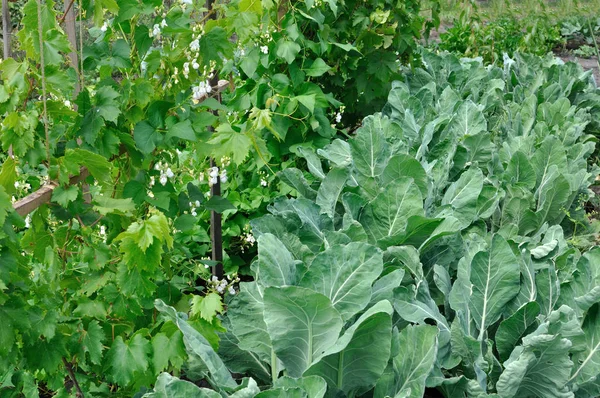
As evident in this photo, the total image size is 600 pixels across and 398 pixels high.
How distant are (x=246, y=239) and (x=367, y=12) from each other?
62.2 inches

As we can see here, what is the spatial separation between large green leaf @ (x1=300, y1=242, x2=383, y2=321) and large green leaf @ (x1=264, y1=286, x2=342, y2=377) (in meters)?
0.10

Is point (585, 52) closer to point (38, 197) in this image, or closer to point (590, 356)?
point (590, 356)

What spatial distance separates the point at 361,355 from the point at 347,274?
20cm

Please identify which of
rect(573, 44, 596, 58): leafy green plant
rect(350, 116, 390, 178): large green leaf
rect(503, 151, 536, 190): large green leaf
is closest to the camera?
rect(350, 116, 390, 178): large green leaf

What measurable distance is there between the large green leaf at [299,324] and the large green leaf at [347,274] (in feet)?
0.33

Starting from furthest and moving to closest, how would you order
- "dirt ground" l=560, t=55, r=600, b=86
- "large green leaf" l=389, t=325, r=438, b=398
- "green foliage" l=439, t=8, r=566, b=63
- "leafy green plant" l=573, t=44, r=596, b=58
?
"leafy green plant" l=573, t=44, r=596, b=58 → "dirt ground" l=560, t=55, r=600, b=86 → "green foliage" l=439, t=8, r=566, b=63 → "large green leaf" l=389, t=325, r=438, b=398

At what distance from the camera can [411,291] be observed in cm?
205

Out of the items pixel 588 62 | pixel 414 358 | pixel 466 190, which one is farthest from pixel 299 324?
pixel 588 62

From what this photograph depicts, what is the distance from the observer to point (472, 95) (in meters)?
4.46

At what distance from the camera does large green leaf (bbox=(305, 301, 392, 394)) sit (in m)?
1.66

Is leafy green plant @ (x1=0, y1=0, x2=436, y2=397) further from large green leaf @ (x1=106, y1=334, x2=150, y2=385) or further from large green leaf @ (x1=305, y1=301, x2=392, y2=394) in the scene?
large green leaf @ (x1=305, y1=301, x2=392, y2=394)

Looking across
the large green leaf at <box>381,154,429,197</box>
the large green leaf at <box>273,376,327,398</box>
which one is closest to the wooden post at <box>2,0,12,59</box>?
the large green leaf at <box>273,376,327,398</box>

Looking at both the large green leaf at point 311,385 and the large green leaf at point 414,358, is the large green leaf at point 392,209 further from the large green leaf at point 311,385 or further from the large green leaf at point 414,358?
the large green leaf at point 311,385

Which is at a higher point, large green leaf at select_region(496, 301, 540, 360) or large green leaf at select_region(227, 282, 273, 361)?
large green leaf at select_region(227, 282, 273, 361)
